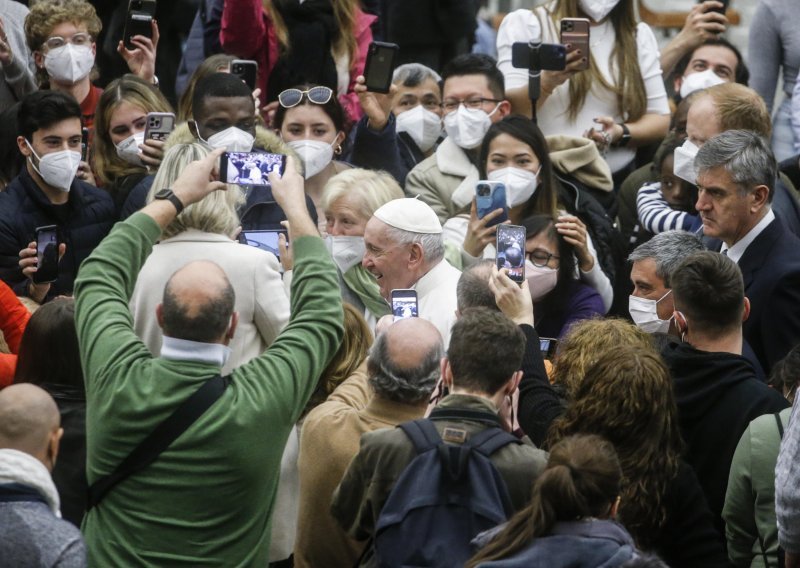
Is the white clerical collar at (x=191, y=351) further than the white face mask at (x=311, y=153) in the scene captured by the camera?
No

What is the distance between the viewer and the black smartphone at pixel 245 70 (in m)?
7.99

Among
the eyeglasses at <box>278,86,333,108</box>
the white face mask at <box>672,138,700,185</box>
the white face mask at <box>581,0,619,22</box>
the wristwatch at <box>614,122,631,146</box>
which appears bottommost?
the wristwatch at <box>614,122,631,146</box>

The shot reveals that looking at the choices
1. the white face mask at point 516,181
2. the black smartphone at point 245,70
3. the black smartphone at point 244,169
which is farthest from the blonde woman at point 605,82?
the black smartphone at point 244,169

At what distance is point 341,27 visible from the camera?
8.98 m

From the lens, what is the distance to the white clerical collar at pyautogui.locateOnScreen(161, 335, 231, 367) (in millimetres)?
4551

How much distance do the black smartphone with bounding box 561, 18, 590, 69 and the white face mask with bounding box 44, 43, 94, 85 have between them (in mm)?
2711

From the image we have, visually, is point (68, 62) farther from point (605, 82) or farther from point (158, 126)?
point (605, 82)

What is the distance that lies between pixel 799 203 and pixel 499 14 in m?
8.16

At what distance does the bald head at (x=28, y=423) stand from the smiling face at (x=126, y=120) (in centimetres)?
369

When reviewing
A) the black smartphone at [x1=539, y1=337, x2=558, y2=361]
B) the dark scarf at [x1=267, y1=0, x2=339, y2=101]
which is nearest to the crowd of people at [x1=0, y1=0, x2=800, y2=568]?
the black smartphone at [x1=539, y1=337, x2=558, y2=361]

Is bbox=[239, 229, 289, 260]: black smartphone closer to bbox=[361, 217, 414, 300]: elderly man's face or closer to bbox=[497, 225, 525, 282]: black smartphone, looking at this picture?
bbox=[361, 217, 414, 300]: elderly man's face

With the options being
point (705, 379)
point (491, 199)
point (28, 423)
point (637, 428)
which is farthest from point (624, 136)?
point (28, 423)

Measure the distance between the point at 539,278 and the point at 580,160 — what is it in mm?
1380

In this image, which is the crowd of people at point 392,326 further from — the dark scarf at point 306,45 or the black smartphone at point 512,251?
the dark scarf at point 306,45
